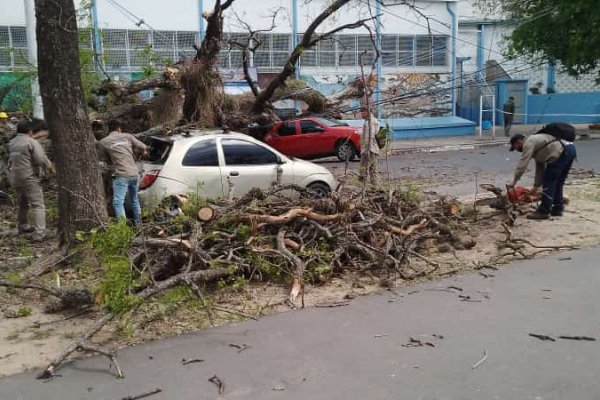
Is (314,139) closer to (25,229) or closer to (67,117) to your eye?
(25,229)

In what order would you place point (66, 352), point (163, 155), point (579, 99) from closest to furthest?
1. point (66, 352)
2. point (163, 155)
3. point (579, 99)

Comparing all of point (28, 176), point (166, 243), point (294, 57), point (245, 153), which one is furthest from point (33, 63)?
point (166, 243)

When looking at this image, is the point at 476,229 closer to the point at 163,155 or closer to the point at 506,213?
the point at 506,213

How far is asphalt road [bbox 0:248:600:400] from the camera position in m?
3.90

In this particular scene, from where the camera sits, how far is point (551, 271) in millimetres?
6520

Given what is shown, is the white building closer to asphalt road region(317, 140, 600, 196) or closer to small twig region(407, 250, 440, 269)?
asphalt road region(317, 140, 600, 196)

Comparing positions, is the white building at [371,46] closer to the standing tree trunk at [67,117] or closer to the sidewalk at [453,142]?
the sidewalk at [453,142]

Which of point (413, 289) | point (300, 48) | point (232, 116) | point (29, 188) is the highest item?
point (300, 48)

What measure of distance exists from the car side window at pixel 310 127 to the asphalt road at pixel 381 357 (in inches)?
523

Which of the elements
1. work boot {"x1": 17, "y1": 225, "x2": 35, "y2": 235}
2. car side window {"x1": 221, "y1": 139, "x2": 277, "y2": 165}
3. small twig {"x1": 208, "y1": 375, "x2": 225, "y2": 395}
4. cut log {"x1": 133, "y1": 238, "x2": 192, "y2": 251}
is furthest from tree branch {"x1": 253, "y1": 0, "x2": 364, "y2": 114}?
small twig {"x1": 208, "y1": 375, "x2": 225, "y2": 395}

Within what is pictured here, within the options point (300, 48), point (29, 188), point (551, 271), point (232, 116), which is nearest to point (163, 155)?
point (29, 188)

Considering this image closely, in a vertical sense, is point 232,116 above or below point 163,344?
above

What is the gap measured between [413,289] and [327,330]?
1.44m

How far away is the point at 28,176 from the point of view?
8398 mm
